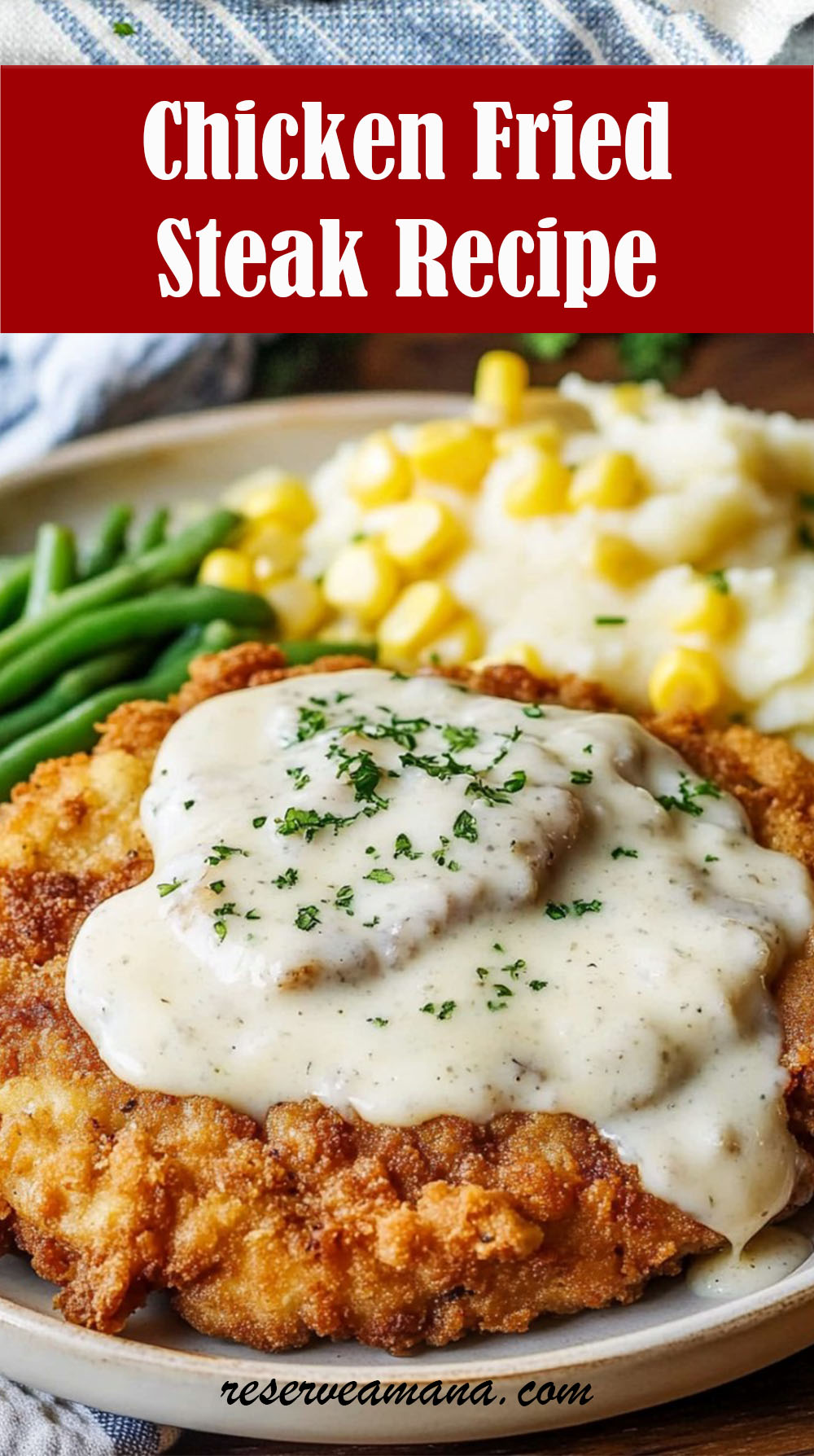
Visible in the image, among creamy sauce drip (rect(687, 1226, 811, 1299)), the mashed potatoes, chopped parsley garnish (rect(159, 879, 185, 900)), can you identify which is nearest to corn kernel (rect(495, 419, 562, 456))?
the mashed potatoes

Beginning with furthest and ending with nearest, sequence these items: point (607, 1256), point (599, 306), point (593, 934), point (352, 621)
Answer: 1. point (352, 621)
2. point (599, 306)
3. point (593, 934)
4. point (607, 1256)

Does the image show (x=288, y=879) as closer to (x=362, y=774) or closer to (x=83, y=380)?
(x=362, y=774)

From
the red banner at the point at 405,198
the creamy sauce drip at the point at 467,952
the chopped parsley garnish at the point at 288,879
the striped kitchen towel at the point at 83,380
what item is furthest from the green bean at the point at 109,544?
the chopped parsley garnish at the point at 288,879

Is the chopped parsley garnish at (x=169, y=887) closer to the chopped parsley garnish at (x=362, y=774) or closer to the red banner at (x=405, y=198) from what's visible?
the chopped parsley garnish at (x=362, y=774)

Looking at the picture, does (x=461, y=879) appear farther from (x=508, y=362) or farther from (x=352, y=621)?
(x=508, y=362)

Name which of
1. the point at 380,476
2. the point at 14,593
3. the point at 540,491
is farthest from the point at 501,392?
the point at 14,593

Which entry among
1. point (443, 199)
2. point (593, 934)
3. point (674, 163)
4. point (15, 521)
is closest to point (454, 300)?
point (443, 199)

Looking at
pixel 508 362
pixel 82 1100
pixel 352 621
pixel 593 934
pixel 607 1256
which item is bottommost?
pixel 607 1256
